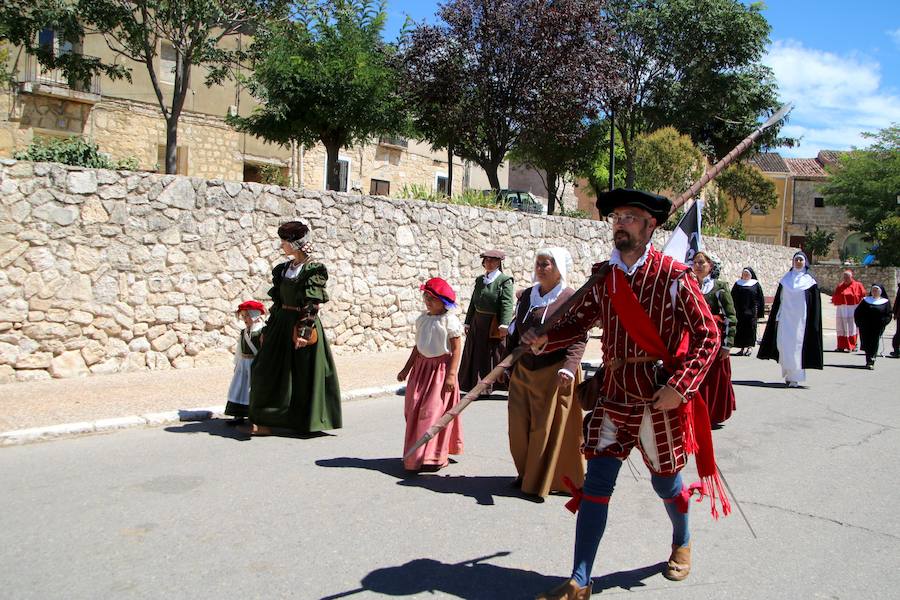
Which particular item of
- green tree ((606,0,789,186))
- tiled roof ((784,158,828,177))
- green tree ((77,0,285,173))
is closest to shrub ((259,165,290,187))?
green tree ((77,0,285,173))

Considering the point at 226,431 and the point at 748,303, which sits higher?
the point at 748,303

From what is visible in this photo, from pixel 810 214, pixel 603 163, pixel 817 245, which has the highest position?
pixel 810 214

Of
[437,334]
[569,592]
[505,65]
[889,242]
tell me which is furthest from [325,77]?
[889,242]

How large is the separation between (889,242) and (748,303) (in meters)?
34.2

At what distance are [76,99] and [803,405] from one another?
1929 centimetres

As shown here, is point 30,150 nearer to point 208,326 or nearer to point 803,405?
point 208,326

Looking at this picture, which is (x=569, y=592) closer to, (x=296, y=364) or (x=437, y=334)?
(x=437, y=334)

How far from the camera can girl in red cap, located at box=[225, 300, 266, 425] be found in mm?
7383

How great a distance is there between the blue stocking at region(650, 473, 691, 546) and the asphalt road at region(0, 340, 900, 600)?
22cm

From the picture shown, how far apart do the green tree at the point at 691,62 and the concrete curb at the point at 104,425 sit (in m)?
20.9

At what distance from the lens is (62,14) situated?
13.8 m

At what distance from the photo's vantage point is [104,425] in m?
7.16

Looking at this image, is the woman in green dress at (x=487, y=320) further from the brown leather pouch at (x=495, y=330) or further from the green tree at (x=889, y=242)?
the green tree at (x=889, y=242)

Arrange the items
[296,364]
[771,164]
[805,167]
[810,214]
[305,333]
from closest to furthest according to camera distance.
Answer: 1. [305,333]
2. [296,364]
3. [810,214]
4. [771,164]
5. [805,167]
